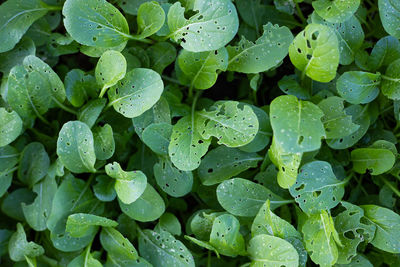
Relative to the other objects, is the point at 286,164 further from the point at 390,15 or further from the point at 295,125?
the point at 390,15

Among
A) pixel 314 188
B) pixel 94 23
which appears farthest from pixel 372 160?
pixel 94 23

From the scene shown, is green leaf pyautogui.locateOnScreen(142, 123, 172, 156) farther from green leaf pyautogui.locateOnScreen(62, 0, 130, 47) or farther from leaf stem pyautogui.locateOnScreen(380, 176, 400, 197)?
leaf stem pyautogui.locateOnScreen(380, 176, 400, 197)

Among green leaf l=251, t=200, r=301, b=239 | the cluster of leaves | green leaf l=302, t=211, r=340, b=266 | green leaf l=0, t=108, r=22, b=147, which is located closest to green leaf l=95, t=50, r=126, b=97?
the cluster of leaves

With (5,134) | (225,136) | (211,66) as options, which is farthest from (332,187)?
(5,134)

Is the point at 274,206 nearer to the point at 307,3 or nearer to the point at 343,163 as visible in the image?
the point at 343,163

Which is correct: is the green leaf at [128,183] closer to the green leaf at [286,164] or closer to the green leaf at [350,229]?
the green leaf at [286,164]

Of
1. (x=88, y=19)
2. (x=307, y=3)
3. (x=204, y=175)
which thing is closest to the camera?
(x=88, y=19)

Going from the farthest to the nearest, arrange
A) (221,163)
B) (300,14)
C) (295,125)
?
(300,14) < (221,163) < (295,125)
